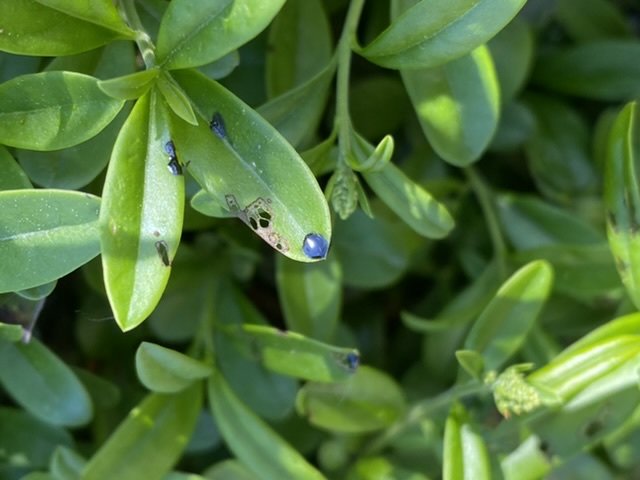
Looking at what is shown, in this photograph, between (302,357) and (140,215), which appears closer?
(140,215)

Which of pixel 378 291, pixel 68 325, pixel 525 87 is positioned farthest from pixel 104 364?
pixel 525 87

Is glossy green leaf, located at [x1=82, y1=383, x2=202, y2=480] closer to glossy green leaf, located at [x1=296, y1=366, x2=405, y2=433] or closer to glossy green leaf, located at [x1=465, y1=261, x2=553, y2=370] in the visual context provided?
glossy green leaf, located at [x1=296, y1=366, x2=405, y2=433]

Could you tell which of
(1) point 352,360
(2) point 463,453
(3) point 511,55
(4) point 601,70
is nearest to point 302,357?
(1) point 352,360

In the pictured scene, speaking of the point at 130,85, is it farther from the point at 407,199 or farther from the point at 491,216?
the point at 491,216

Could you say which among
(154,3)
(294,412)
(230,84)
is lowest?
(294,412)

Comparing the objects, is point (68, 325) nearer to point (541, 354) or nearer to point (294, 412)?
point (294, 412)

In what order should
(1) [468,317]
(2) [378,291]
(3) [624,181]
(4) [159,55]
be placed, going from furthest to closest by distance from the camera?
(2) [378,291] → (1) [468,317] → (3) [624,181] → (4) [159,55]

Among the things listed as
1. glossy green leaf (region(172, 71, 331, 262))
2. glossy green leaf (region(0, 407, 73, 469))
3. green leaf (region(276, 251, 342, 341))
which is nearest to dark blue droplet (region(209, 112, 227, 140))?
glossy green leaf (region(172, 71, 331, 262))
